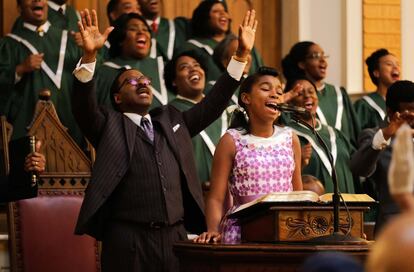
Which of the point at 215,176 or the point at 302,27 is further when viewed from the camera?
the point at 302,27

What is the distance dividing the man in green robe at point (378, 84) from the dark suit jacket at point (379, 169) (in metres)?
2.35

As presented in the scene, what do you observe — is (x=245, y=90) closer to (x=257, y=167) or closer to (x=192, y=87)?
(x=257, y=167)

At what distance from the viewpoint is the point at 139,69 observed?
6.86 metres

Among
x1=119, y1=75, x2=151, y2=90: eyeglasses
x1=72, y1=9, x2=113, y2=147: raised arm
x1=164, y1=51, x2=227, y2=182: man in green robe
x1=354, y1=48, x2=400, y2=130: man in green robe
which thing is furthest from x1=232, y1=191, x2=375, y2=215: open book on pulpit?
x1=354, y1=48, x2=400, y2=130: man in green robe

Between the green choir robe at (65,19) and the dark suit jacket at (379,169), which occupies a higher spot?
the green choir robe at (65,19)

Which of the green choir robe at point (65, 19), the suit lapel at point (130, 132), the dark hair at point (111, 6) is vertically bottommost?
the suit lapel at point (130, 132)

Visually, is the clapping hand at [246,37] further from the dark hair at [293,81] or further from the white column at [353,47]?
the white column at [353,47]

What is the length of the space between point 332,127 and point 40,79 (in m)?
2.24

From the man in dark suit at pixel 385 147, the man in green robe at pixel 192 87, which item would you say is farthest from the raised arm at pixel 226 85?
the man in green robe at pixel 192 87

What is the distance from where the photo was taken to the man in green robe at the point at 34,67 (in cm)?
667

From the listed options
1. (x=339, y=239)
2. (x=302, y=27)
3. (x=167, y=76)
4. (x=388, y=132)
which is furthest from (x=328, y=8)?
(x=339, y=239)

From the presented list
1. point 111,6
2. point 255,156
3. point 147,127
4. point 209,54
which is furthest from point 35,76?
point 255,156

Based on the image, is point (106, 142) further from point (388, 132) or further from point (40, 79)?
point (40, 79)

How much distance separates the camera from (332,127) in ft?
24.1
